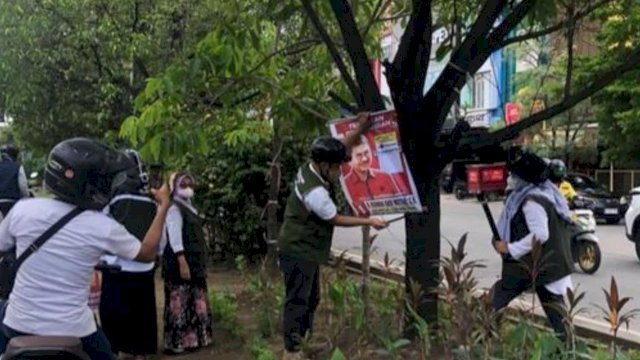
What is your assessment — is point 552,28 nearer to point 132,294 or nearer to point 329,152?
point 329,152

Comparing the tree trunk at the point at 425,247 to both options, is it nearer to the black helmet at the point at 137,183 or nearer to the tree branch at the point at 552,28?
the tree branch at the point at 552,28

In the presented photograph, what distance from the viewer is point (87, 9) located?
11.5m

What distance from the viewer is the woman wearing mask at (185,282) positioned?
6.68 metres

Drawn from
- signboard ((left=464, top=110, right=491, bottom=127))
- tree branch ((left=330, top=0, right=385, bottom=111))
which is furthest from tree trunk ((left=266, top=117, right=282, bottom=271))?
tree branch ((left=330, top=0, right=385, bottom=111))

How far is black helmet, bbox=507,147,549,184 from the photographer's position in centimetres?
581

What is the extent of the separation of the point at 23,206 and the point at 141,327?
295cm

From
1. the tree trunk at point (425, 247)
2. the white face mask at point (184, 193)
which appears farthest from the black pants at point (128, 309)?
the tree trunk at point (425, 247)

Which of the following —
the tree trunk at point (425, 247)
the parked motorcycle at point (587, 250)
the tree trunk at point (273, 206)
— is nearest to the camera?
the tree trunk at point (425, 247)

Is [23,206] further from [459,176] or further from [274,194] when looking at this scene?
[274,194]

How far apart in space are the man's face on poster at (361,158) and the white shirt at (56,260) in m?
2.18

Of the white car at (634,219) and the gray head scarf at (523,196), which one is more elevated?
the gray head scarf at (523,196)

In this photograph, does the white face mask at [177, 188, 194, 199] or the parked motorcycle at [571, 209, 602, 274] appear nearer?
the white face mask at [177, 188, 194, 199]

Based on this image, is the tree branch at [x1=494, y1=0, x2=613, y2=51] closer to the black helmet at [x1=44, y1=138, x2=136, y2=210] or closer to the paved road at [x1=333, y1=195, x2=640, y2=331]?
the black helmet at [x1=44, y1=138, x2=136, y2=210]

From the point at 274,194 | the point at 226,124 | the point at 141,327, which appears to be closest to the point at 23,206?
the point at 141,327
